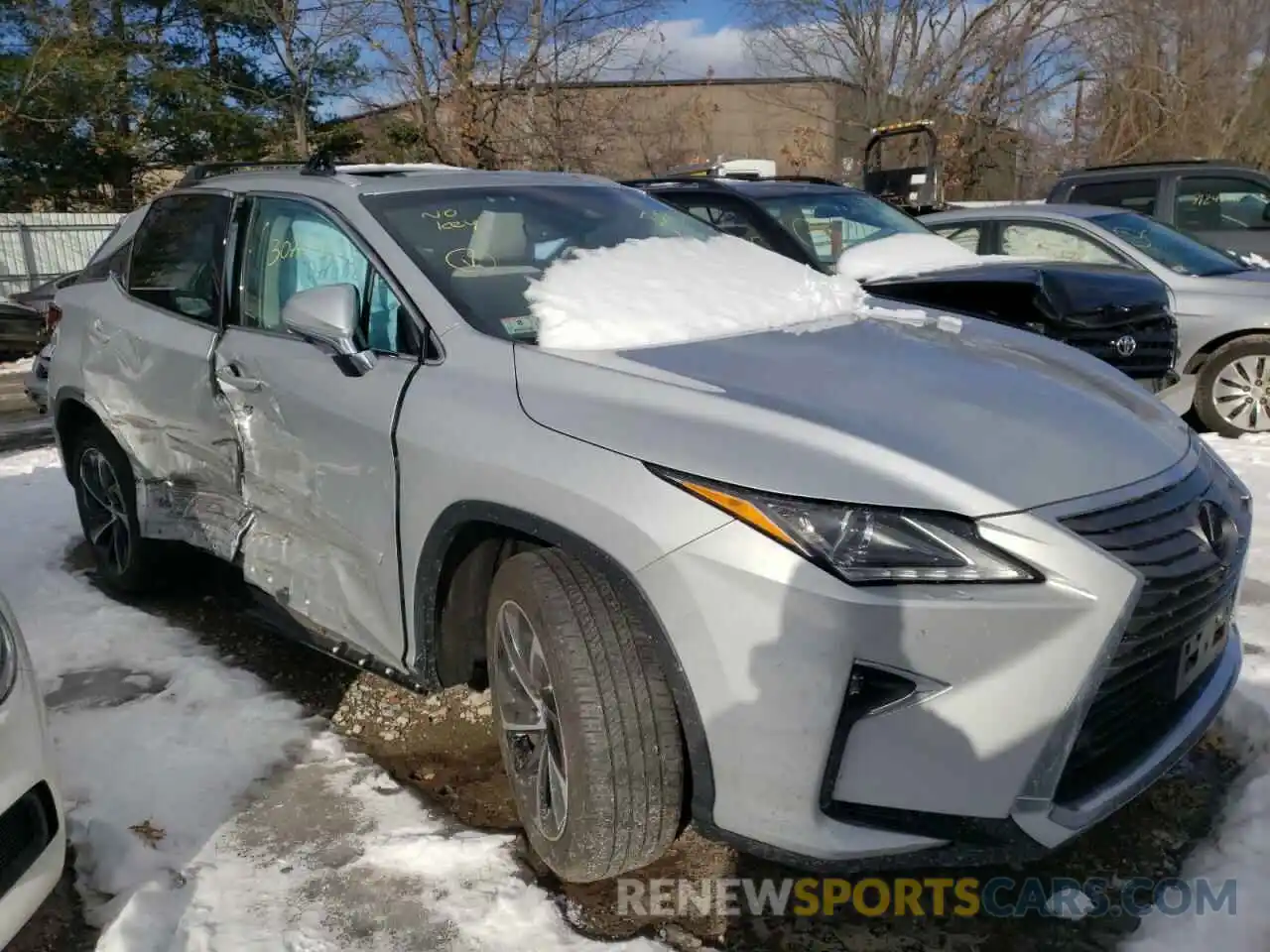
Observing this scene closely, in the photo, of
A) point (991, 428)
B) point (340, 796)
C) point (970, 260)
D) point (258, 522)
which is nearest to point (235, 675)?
point (258, 522)

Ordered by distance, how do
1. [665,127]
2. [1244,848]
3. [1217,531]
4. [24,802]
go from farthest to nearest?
[665,127]
[1244,848]
[1217,531]
[24,802]

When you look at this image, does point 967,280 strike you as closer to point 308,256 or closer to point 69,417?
point 308,256

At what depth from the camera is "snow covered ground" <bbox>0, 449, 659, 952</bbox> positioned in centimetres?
245

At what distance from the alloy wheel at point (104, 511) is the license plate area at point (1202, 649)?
3950 millimetres

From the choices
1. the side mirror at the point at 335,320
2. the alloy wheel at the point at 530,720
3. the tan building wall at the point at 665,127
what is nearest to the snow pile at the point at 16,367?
the tan building wall at the point at 665,127

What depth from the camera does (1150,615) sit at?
6.95 ft

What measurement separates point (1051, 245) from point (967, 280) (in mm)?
2661

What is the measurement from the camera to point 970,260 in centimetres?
593

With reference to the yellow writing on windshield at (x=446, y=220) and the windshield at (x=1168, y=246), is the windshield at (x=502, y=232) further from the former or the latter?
the windshield at (x=1168, y=246)

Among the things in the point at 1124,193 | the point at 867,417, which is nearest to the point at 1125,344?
the point at 867,417

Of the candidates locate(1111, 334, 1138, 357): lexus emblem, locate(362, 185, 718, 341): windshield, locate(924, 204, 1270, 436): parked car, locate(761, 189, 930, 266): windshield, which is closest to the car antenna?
locate(362, 185, 718, 341): windshield

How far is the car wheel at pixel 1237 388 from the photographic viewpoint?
656cm

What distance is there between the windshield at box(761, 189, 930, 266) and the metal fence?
16.7m

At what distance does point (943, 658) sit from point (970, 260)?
14.6 feet
